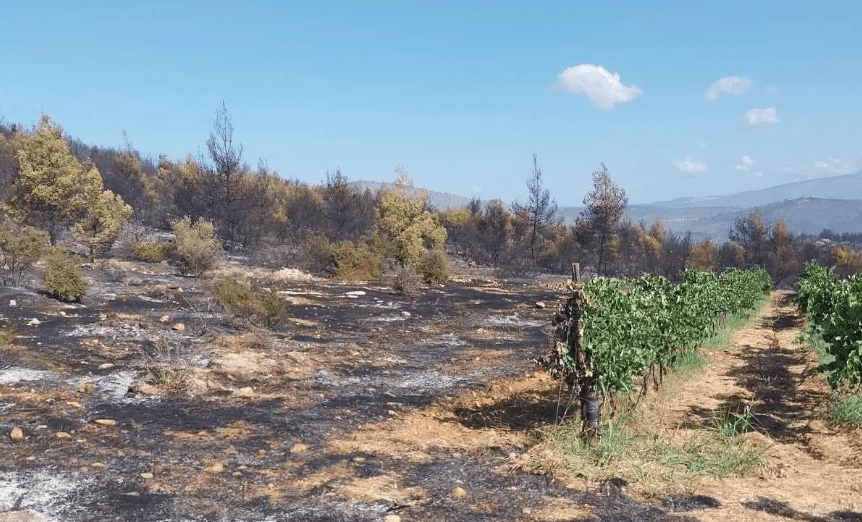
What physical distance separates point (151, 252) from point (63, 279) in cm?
1487

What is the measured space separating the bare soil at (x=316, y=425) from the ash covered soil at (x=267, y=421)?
0.03 m

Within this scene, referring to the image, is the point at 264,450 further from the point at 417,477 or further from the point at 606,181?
the point at 606,181

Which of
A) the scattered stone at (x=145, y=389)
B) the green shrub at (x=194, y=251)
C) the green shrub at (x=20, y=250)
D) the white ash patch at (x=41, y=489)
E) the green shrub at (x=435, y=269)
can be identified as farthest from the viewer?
the green shrub at (x=435, y=269)

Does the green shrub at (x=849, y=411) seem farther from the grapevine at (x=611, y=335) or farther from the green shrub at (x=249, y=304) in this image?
the green shrub at (x=249, y=304)

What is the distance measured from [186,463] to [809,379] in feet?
33.8

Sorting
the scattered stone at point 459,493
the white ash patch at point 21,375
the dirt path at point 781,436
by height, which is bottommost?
the dirt path at point 781,436

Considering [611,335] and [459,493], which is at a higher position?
[611,335]

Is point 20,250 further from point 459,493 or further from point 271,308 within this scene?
point 459,493

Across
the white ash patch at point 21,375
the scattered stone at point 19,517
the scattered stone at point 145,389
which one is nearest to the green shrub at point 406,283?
the scattered stone at point 145,389

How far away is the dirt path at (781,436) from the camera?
510 cm

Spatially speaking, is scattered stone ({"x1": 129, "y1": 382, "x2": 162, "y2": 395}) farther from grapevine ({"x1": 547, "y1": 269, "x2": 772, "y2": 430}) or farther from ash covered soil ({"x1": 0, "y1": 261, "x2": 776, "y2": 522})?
grapevine ({"x1": 547, "y1": 269, "x2": 772, "y2": 430})

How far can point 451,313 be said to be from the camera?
61.6 feet

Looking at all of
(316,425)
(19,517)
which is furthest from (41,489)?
(316,425)

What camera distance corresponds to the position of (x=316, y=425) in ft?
23.9
